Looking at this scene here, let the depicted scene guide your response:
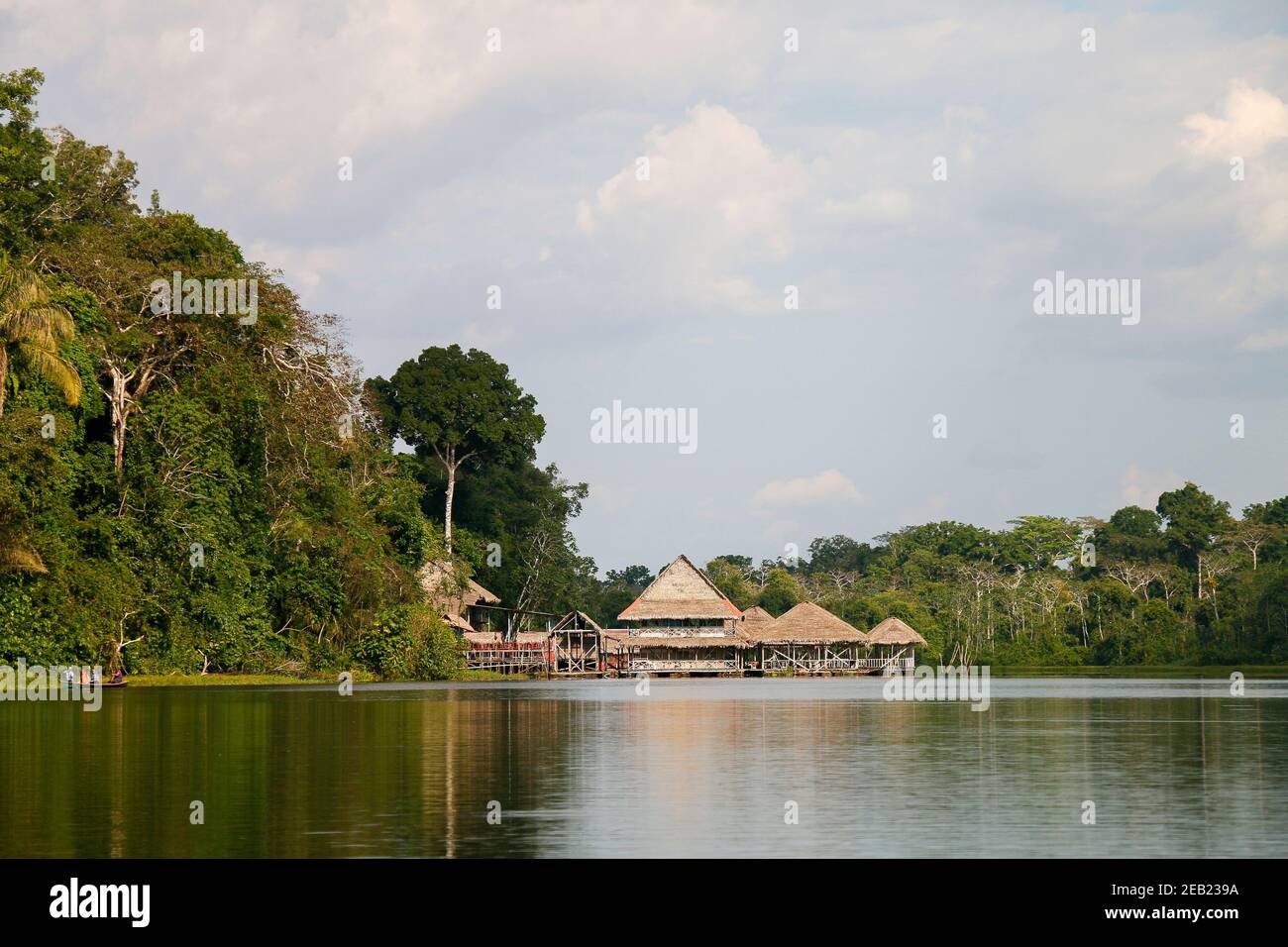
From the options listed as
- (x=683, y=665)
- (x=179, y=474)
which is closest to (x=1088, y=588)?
(x=683, y=665)

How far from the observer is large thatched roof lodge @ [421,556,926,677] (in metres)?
78.6

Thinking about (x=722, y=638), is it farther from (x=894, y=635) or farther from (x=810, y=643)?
(x=894, y=635)

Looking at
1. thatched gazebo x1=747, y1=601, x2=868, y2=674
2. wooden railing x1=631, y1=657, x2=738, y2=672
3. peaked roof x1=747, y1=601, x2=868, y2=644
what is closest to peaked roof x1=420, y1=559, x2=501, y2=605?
wooden railing x1=631, y1=657, x2=738, y2=672

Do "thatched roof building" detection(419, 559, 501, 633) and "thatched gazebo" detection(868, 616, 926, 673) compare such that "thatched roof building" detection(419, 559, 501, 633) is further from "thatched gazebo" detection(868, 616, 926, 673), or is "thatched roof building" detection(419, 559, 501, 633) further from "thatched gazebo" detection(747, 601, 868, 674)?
"thatched gazebo" detection(868, 616, 926, 673)

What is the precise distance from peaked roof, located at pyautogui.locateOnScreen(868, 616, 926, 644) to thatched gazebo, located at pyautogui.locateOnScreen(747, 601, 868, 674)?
68 centimetres

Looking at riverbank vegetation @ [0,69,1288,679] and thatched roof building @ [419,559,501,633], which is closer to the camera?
riverbank vegetation @ [0,69,1288,679]

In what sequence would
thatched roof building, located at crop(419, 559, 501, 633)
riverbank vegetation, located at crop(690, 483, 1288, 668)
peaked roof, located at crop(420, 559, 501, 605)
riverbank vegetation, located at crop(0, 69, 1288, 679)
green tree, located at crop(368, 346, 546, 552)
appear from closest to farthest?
1. riverbank vegetation, located at crop(0, 69, 1288, 679)
2. thatched roof building, located at crop(419, 559, 501, 633)
3. peaked roof, located at crop(420, 559, 501, 605)
4. riverbank vegetation, located at crop(690, 483, 1288, 668)
5. green tree, located at crop(368, 346, 546, 552)

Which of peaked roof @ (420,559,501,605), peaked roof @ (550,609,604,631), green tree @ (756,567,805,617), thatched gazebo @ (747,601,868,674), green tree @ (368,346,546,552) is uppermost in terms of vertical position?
green tree @ (368,346,546,552)

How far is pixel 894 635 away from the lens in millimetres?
79000

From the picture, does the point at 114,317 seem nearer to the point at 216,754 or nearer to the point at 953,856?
the point at 216,754

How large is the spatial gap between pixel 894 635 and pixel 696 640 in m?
10.8

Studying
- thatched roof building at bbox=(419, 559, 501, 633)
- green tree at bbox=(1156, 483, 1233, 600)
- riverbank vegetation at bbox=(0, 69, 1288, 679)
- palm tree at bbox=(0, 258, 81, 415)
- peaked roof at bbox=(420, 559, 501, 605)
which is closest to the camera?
palm tree at bbox=(0, 258, 81, 415)
